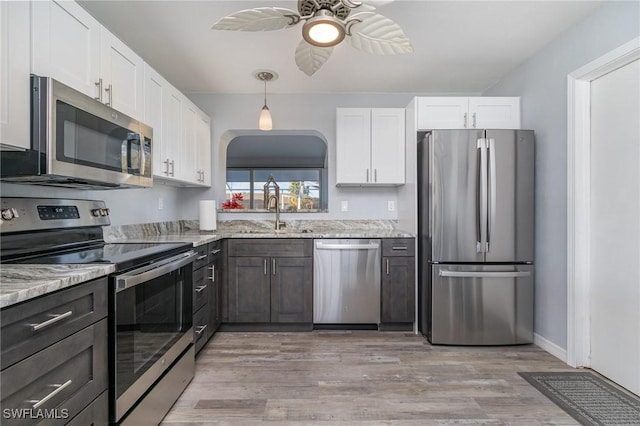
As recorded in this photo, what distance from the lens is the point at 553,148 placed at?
8.70 feet

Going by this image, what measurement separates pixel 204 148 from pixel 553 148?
320cm

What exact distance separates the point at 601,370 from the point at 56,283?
317 centimetres

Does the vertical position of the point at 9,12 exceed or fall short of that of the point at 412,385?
it exceeds it

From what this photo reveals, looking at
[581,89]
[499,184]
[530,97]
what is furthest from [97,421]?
[530,97]

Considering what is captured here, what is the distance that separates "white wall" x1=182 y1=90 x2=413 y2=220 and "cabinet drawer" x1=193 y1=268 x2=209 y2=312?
1320 mm

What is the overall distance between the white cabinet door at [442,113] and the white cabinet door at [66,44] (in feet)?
8.42

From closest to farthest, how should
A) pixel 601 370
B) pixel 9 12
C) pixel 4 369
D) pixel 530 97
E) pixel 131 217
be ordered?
pixel 4 369, pixel 9 12, pixel 601 370, pixel 131 217, pixel 530 97

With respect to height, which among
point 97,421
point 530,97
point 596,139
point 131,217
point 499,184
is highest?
point 530,97

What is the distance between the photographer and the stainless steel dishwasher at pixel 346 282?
10.3 feet

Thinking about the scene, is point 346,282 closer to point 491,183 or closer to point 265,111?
point 491,183

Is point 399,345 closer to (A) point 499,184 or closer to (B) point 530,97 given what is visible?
(A) point 499,184

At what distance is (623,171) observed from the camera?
2.14 m

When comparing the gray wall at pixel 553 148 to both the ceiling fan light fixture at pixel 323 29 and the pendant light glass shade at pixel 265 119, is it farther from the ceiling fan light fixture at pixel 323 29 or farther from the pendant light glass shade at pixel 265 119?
the pendant light glass shade at pixel 265 119

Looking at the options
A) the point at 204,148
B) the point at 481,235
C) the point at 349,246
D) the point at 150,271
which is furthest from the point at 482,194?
the point at 204,148
